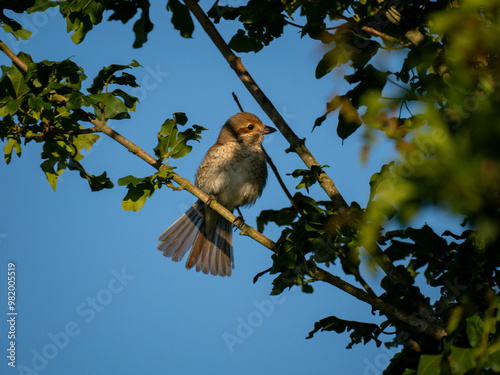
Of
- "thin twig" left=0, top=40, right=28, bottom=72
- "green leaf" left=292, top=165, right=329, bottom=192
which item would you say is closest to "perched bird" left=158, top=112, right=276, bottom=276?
"green leaf" left=292, top=165, right=329, bottom=192

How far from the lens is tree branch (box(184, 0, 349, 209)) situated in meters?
3.18

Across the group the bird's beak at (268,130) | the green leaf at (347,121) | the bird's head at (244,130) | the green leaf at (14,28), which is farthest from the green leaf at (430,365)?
the bird's beak at (268,130)

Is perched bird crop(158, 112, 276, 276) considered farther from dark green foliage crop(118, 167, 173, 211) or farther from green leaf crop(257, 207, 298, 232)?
dark green foliage crop(118, 167, 173, 211)

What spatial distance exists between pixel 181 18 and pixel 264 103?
83 cm

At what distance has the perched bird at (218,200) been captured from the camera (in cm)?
606

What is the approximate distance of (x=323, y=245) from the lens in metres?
2.94

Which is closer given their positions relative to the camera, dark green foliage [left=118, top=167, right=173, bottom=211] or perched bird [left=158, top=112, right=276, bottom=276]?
dark green foliage [left=118, top=167, right=173, bottom=211]

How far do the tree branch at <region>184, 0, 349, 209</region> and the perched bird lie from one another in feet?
8.05

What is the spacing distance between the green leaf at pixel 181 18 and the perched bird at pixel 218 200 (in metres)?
2.49

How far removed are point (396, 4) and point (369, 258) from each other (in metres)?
1.35

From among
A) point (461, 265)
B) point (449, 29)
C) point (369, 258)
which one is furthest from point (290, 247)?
point (449, 29)

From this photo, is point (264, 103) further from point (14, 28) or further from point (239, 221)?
point (239, 221)

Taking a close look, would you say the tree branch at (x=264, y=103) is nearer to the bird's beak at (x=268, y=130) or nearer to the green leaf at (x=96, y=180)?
the green leaf at (x=96, y=180)

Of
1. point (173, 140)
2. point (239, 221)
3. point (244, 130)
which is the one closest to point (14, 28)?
point (173, 140)
